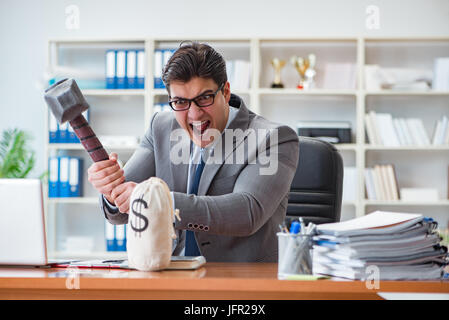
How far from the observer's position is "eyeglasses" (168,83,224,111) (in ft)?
5.61

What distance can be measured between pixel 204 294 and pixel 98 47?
145 inches

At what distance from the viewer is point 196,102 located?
1.72m

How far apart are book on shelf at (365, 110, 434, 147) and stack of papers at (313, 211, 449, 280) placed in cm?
295

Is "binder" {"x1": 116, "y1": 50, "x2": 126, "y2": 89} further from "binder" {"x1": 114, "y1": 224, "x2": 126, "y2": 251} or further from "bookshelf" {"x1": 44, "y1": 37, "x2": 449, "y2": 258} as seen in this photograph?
"binder" {"x1": 114, "y1": 224, "x2": 126, "y2": 251}

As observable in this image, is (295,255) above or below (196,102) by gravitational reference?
below

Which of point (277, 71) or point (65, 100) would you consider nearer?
point (65, 100)

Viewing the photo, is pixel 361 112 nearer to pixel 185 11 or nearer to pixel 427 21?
pixel 427 21

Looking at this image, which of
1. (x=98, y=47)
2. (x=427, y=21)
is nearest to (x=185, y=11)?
(x=98, y=47)

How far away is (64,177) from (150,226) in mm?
3207

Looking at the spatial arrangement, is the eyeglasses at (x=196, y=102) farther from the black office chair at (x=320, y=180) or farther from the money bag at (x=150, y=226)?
the money bag at (x=150, y=226)

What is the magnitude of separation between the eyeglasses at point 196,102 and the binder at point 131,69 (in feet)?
8.19

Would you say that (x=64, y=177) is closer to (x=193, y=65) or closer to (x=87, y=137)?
(x=193, y=65)

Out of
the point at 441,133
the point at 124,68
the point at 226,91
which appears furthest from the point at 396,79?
the point at 226,91

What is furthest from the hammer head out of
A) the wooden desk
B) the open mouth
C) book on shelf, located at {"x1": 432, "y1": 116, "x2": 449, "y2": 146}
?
book on shelf, located at {"x1": 432, "y1": 116, "x2": 449, "y2": 146}
